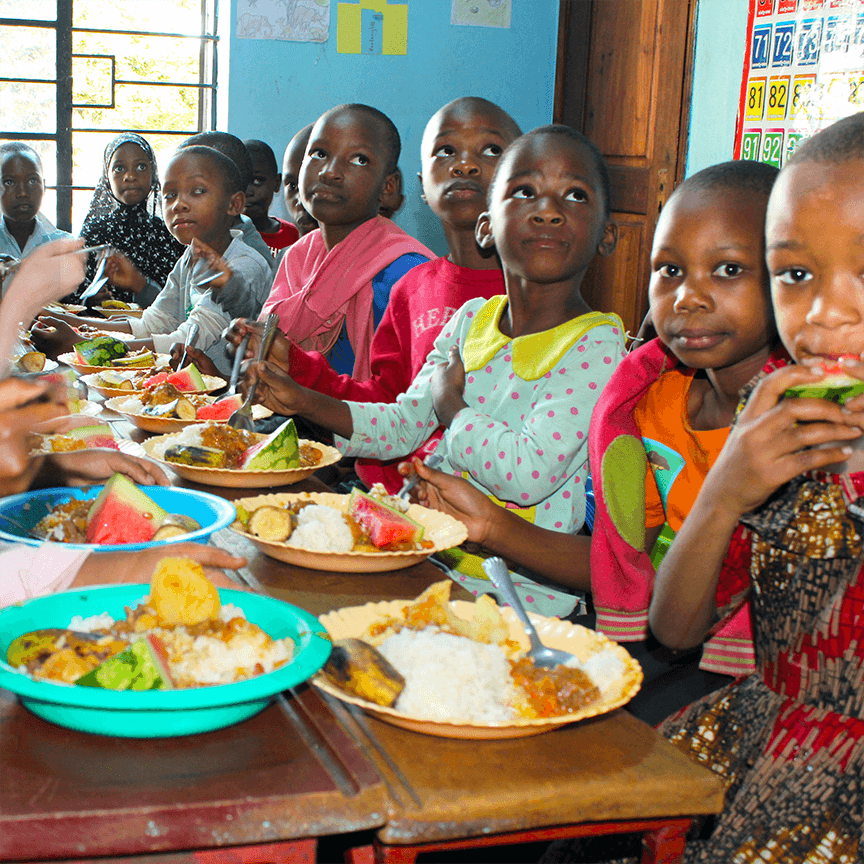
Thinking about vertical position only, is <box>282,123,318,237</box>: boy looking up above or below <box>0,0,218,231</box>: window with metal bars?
below

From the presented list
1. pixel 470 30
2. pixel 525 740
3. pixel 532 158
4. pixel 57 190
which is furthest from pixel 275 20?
pixel 525 740

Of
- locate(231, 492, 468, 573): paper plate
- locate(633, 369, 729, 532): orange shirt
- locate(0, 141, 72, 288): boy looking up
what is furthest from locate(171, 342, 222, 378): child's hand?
locate(0, 141, 72, 288): boy looking up

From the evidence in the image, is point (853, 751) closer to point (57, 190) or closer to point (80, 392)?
point (80, 392)

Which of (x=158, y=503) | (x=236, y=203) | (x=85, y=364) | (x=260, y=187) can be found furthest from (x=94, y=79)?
(x=158, y=503)

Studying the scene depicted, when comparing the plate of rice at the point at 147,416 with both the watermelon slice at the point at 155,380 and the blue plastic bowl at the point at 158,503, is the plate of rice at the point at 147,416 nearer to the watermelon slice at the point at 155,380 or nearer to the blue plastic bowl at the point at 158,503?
the watermelon slice at the point at 155,380

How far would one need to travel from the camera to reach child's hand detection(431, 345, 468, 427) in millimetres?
1759

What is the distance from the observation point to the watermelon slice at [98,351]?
2.95 metres

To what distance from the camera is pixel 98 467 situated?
4.72 feet

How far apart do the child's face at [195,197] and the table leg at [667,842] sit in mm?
2955

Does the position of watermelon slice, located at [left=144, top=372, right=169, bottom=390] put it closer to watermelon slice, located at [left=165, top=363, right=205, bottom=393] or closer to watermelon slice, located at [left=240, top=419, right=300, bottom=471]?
watermelon slice, located at [left=165, top=363, right=205, bottom=393]

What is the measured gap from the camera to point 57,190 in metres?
5.84

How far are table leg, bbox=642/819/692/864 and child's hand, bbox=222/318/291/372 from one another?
1.52m

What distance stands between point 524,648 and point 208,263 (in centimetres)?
226

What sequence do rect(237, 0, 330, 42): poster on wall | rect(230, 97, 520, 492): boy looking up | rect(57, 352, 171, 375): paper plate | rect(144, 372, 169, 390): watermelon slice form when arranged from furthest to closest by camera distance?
rect(237, 0, 330, 42): poster on wall, rect(57, 352, 171, 375): paper plate, rect(144, 372, 169, 390): watermelon slice, rect(230, 97, 520, 492): boy looking up
